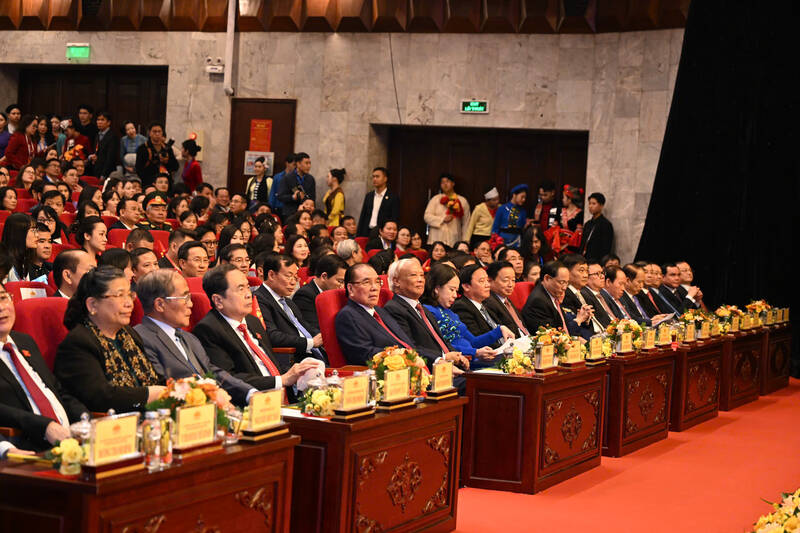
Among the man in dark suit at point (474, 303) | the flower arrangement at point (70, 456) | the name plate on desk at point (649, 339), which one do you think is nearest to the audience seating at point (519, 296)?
the name plate on desk at point (649, 339)

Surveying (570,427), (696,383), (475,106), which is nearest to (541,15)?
(475,106)

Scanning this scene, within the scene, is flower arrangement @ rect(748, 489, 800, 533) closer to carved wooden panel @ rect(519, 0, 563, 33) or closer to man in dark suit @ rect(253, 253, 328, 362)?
man in dark suit @ rect(253, 253, 328, 362)

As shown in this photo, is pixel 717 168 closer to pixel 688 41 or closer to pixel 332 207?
pixel 688 41

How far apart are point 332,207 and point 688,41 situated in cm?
424

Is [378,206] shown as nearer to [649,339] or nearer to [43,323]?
[649,339]

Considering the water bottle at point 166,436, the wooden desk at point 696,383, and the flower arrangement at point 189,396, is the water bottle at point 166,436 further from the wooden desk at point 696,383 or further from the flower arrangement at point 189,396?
the wooden desk at point 696,383

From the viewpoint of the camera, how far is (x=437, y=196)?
11.6 metres

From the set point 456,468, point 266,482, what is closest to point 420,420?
point 456,468

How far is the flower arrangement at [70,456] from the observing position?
229cm

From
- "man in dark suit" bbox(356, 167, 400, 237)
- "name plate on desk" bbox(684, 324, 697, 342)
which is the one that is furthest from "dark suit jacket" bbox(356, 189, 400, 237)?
"name plate on desk" bbox(684, 324, 697, 342)

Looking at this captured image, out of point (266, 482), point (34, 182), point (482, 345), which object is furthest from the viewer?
point (34, 182)

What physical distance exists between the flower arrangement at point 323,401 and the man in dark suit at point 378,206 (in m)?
7.92

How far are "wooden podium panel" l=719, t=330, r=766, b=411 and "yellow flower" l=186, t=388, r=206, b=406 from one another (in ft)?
18.0

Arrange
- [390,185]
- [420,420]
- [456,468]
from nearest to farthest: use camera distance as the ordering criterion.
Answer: [420,420] < [456,468] < [390,185]
